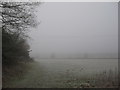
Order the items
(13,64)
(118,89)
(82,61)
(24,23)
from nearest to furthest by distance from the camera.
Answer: (118,89) → (13,64) → (24,23) → (82,61)

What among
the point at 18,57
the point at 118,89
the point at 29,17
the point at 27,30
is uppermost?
the point at 29,17

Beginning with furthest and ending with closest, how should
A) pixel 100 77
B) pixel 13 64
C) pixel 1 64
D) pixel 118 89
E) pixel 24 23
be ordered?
pixel 24 23
pixel 13 64
pixel 1 64
pixel 100 77
pixel 118 89

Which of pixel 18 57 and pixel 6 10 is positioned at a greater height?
pixel 6 10

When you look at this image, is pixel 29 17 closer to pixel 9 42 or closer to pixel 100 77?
pixel 9 42

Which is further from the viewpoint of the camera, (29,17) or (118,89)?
(29,17)

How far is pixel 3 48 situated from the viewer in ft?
50.0

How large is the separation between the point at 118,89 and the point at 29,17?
11.4 m

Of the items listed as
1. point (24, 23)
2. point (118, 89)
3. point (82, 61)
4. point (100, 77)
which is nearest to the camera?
point (118, 89)

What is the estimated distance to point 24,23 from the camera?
1772cm

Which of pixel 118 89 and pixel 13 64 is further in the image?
pixel 13 64

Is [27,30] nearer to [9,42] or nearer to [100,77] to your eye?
[9,42]

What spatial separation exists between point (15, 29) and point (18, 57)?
2.54 meters

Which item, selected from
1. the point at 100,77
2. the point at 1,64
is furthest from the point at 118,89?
the point at 1,64

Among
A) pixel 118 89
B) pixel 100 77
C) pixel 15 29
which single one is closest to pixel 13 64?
pixel 15 29
